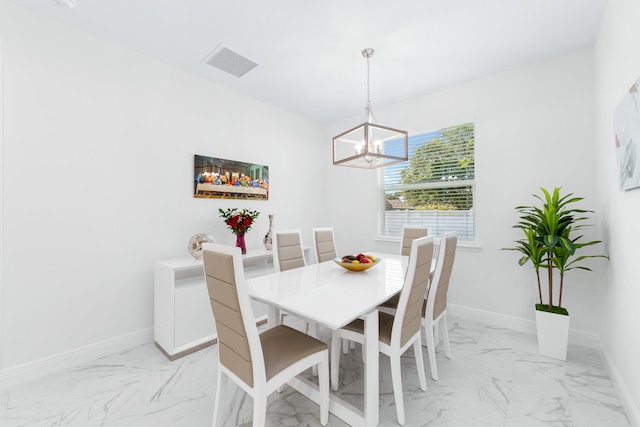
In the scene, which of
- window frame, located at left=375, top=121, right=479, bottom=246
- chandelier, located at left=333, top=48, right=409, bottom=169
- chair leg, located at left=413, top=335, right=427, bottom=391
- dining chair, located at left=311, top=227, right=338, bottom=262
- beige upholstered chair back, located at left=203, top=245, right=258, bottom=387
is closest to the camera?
beige upholstered chair back, located at left=203, top=245, right=258, bottom=387

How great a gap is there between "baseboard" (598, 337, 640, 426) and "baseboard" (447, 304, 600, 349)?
9.0 inches

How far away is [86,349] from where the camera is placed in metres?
2.24

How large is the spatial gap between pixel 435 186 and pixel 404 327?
7.51 feet

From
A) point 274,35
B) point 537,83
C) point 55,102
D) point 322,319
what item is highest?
point 274,35

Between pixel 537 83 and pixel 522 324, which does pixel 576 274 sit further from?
pixel 537 83

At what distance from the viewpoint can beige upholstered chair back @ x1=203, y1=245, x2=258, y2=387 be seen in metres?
1.21

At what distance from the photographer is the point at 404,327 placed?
5.30 ft

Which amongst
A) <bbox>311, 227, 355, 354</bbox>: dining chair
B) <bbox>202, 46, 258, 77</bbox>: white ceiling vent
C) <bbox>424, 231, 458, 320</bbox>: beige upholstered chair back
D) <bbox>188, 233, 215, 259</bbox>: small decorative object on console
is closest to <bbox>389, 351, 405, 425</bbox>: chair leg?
<bbox>424, 231, 458, 320</bbox>: beige upholstered chair back

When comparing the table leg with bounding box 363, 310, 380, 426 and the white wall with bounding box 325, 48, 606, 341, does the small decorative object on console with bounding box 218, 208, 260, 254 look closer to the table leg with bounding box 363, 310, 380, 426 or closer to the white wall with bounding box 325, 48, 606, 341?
the table leg with bounding box 363, 310, 380, 426

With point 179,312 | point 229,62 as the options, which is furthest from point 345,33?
point 179,312

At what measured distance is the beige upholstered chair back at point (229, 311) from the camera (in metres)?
1.21

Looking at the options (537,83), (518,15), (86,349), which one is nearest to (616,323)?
(537,83)

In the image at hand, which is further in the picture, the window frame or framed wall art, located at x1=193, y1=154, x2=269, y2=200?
the window frame

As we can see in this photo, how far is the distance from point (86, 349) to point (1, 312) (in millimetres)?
623
